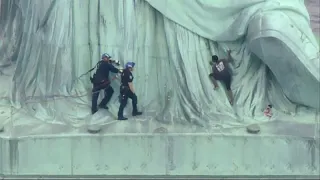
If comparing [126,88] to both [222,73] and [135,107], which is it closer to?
[135,107]

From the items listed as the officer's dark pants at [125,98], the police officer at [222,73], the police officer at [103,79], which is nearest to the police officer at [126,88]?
the officer's dark pants at [125,98]

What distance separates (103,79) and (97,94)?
0.22 metres

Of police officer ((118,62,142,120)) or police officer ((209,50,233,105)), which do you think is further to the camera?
police officer ((209,50,233,105))

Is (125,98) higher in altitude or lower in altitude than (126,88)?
lower

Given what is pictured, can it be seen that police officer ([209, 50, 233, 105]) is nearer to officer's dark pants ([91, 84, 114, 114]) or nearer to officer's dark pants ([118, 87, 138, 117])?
officer's dark pants ([118, 87, 138, 117])

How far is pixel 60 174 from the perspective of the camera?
33.4 feet

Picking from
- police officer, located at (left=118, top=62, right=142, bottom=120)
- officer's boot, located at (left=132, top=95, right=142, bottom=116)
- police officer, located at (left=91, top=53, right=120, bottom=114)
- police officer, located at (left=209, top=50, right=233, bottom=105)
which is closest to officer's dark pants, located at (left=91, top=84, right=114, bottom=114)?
police officer, located at (left=91, top=53, right=120, bottom=114)

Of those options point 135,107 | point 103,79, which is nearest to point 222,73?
point 135,107

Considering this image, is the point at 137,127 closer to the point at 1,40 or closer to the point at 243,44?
the point at 243,44

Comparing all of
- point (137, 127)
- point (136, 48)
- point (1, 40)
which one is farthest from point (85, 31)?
point (1, 40)

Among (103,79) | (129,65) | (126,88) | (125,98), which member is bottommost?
(125,98)

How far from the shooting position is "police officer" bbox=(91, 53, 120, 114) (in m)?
10.4

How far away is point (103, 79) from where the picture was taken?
1041 centimetres

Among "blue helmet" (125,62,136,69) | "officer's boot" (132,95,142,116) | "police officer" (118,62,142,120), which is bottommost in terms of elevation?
"officer's boot" (132,95,142,116)
